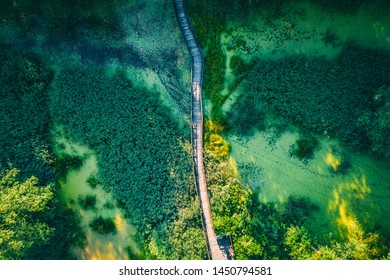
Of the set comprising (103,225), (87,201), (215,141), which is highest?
(215,141)

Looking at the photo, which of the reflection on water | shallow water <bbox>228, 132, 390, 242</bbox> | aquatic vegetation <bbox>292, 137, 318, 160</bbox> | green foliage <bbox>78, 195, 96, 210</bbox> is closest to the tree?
green foliage <bbox>78, 195, 96, 210</bbox>

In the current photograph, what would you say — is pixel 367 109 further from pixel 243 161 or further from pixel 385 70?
pixel 243 161

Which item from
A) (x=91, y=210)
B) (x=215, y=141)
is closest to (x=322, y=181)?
(x=215, y=141)

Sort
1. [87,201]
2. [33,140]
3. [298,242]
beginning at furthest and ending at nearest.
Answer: [87,201]
[33,140]
[298,242]

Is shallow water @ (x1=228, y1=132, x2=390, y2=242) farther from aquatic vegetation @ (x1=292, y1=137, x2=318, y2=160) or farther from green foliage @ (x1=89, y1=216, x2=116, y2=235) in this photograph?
green foliage @ (x1=89, y1=216, x2=116, y2=235)

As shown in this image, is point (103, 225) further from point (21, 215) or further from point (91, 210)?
point (21, 215)

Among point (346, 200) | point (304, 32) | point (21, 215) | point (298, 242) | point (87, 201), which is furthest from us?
point (87, 201)

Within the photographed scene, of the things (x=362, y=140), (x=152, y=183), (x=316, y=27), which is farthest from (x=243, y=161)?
(x=316, y=27)
